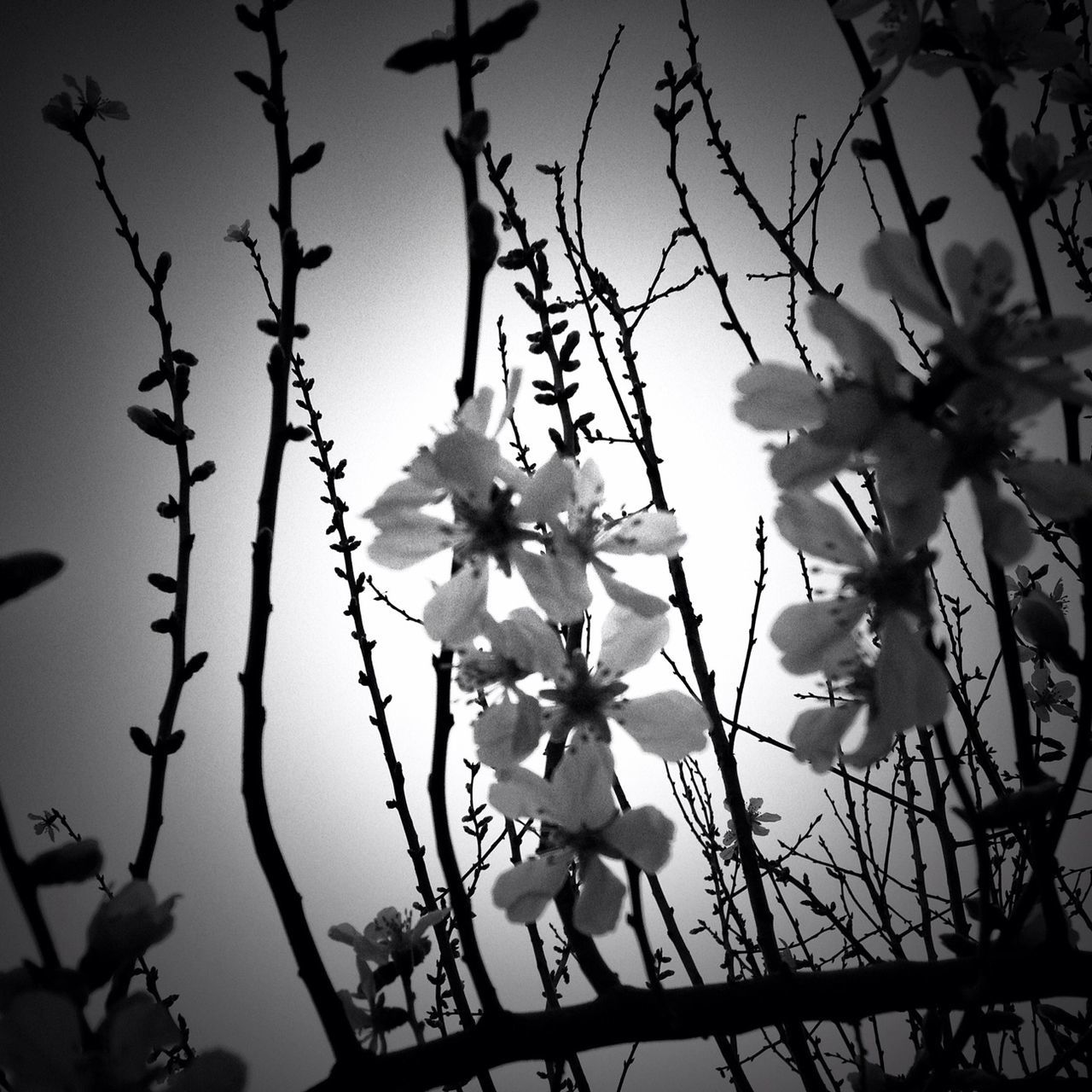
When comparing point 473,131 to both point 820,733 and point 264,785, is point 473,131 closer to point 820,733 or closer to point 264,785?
point 264,785

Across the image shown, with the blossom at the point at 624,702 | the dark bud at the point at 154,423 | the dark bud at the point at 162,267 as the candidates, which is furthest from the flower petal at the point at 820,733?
the dark bud at the point at 162,267

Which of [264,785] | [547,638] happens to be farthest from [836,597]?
[264,785]

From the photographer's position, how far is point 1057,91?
102 cm

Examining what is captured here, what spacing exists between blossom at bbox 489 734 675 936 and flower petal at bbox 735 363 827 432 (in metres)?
0.49

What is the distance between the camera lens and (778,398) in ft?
2.50

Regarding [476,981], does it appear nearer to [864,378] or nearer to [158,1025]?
[158,1025]

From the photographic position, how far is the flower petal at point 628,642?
101 centimetres

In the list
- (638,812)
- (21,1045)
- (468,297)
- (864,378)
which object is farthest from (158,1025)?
(864,378)

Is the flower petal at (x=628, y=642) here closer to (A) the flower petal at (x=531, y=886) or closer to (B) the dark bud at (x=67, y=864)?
(A) the flower petal at (x=531, y=886)

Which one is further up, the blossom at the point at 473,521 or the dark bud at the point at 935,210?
the dark bud at the point at 935,210

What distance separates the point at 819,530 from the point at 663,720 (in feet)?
1.22

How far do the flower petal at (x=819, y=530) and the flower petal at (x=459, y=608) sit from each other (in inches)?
15.2

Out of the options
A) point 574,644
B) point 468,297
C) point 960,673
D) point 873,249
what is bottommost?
point 574,644

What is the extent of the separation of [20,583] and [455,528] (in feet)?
1.66
